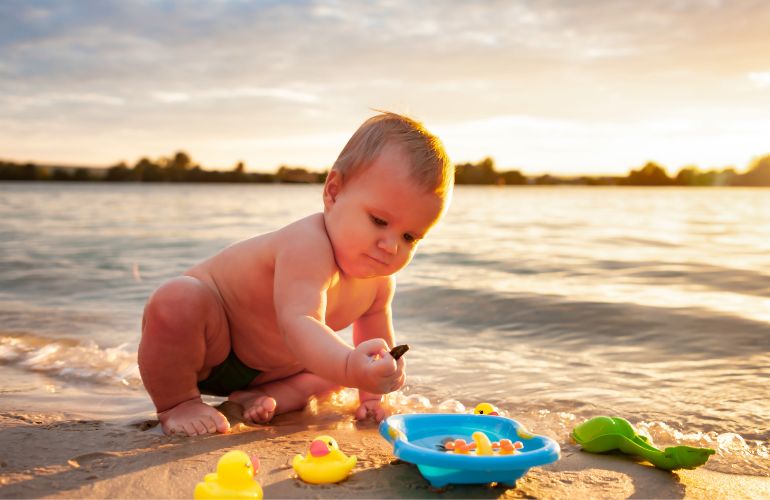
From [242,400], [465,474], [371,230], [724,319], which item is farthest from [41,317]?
[724,319]

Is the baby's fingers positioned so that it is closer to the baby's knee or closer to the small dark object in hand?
the small dark object in hand

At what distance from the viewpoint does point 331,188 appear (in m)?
2.82

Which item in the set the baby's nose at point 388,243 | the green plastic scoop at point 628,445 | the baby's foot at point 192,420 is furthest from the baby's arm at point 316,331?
the green plastic scoop at point 628,445

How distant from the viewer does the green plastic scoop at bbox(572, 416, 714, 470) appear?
2.37 metres

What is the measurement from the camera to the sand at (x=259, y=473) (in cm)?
208

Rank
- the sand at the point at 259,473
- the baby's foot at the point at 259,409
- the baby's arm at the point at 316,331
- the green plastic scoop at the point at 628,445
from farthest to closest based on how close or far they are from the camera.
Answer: the baby's foot at the point at 259,409, the green plastic scoop at the point at 628,445, the baby's arm at the point at 316,331, the sand at the point at 259,473

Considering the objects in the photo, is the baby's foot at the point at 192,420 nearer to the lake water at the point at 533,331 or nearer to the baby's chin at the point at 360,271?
the lake water at the point at 533,331

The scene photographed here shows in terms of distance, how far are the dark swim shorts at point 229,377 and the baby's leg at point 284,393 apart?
4cm

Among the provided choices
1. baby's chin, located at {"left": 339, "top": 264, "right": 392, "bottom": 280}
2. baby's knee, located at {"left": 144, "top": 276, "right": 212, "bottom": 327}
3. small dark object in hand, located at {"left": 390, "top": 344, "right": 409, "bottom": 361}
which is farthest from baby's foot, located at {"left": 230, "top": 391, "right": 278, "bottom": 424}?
small dark object in hand, located at {"left": 390, "top": 344, "right": 409, "bottom": 361}

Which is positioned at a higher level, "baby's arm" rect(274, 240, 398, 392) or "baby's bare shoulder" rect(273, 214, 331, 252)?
"baby's bare shoulder" rect(273, 214, 331, 252)

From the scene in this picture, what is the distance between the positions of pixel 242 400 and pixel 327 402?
Result: 40 cm

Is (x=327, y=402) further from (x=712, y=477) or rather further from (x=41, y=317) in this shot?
(x=41, y=317)

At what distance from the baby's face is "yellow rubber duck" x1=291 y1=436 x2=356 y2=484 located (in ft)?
2.54

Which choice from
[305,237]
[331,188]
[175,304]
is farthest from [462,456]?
[175,304]
